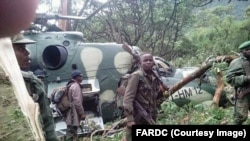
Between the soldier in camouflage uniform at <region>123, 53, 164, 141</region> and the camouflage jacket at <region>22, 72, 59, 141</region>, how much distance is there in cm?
242

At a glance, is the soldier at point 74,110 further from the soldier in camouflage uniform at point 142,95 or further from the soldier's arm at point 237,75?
the soldier's arm at point 237,75

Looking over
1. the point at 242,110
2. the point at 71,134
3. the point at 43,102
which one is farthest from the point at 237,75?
the point at 43,102

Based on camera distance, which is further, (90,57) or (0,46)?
(90,57)

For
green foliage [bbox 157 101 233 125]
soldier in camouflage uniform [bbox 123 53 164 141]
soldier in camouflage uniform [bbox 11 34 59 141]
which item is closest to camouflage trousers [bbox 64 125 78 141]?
green foliage [bbox 157 101 233 125]

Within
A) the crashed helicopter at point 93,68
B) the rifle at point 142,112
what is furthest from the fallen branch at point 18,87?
the crashed helicopter at point 93,68

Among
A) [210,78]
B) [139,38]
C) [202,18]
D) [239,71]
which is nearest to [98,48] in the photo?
[210,78]

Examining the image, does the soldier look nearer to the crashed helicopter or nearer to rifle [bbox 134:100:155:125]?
the crashed helicopter

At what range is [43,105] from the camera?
2.69 m

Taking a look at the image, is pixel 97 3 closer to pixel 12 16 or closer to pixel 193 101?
pixel 193 101

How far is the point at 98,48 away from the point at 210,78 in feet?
8.11

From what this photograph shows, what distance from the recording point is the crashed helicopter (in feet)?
25.9

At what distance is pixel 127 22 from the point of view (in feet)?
49.8

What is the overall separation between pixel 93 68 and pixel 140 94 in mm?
3294

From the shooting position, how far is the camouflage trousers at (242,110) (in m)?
6.20
